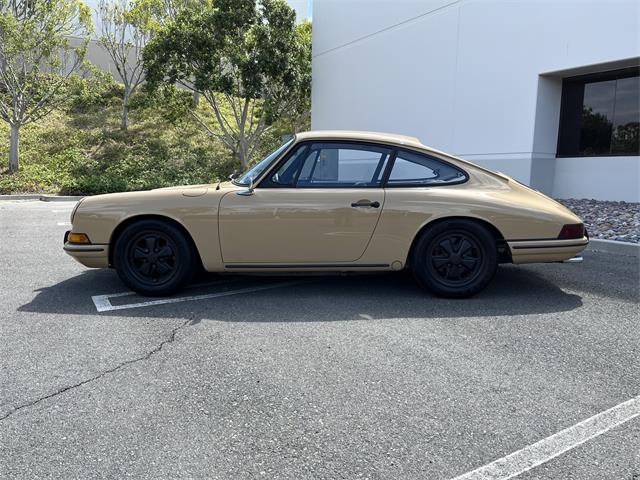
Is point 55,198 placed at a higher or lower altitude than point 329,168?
lower

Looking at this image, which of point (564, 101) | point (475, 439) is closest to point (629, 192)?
point (564, 101)

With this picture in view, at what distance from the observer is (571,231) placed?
13.0ft

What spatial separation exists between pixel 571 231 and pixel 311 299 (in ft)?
7.37

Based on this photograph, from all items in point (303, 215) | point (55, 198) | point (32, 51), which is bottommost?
point (55, 198)

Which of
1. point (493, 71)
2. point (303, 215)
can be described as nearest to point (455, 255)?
point (303, 215)

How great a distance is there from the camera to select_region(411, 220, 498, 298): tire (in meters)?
3.96

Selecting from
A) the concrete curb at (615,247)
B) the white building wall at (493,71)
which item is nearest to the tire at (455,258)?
the concrete curb at (615,247)

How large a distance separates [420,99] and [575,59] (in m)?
3.98

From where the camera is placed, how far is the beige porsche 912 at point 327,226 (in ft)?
12.8

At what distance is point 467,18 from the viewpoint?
11.1m

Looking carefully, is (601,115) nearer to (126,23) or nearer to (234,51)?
(234,51)

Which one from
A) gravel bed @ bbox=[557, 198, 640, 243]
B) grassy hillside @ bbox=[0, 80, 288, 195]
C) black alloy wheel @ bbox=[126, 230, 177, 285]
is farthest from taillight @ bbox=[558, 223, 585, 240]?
grassy hillside @ bbox=[0, 80, 288, 195]

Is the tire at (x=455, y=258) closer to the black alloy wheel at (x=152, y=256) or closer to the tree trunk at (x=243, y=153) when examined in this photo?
the black alloy wheel at (x=152, y=256)

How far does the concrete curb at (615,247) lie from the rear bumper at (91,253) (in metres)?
5.79
